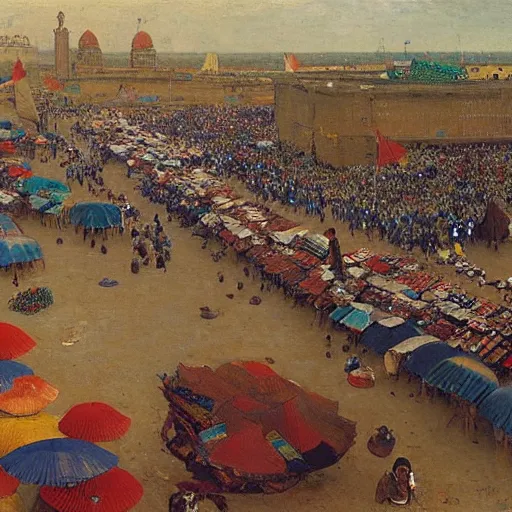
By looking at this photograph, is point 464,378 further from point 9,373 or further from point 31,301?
point 31,301

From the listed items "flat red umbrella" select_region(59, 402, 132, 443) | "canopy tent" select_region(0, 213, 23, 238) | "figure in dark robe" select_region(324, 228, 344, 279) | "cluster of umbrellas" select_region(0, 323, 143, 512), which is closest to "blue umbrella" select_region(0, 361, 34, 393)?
"cluster of umbrellas" select_region(0, 323, 143, 512)

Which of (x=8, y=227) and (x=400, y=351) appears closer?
(x=400, y=351)

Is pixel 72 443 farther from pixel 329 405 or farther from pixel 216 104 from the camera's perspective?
pixel 216 104

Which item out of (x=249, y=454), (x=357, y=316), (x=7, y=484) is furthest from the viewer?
(x=357, y=316)

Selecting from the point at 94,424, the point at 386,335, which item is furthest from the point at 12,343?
the point at 386,335

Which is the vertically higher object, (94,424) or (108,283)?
(94,424)

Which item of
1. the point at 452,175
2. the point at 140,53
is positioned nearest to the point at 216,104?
the point at 140,53

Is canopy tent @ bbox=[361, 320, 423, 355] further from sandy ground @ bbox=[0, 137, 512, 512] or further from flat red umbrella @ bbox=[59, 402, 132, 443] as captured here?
flat red umbrella @ bbox=[59, 402, 132, 443]
